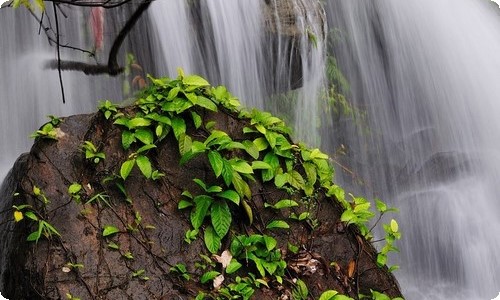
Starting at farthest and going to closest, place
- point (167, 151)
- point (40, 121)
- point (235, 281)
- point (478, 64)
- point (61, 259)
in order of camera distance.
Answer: point (478, 64)
point (40, 121)
point (167, 151)
point (235, 281)
point (61, 259)

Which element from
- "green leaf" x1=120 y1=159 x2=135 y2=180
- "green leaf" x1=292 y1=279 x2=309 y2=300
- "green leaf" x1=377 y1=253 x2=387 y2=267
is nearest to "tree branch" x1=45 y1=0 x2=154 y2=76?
Result: "green leaf" x1=120 y1=159 x2=135 y2=180

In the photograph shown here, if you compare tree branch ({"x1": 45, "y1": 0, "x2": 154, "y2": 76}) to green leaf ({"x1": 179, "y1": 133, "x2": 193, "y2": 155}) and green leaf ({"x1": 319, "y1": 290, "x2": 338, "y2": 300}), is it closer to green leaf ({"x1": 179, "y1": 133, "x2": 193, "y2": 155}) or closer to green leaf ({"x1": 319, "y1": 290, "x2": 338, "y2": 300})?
green leaf ({"x1": 179, "y1": 133, "x2": 193, "y2": 155})

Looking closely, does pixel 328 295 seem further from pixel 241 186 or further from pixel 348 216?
pixel 241 186

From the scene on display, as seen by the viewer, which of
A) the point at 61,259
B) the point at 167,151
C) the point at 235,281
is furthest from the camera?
the point at 167,151

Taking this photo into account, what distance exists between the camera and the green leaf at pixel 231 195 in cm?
390

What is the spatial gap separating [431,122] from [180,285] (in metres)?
4.62

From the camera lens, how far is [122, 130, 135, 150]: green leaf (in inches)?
157

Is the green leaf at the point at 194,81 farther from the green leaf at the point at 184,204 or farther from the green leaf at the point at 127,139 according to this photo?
the green leaf at the point at 184,204

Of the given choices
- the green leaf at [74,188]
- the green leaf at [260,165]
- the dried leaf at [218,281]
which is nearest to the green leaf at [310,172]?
the green leaf at [260,165]

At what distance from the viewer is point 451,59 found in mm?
7922

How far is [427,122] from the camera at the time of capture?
7695 mm

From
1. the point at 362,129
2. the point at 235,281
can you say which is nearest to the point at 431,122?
the point at 362,129

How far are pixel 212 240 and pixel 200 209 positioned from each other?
0.18m

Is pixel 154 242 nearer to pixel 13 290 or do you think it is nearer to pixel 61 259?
pixel 61 259
